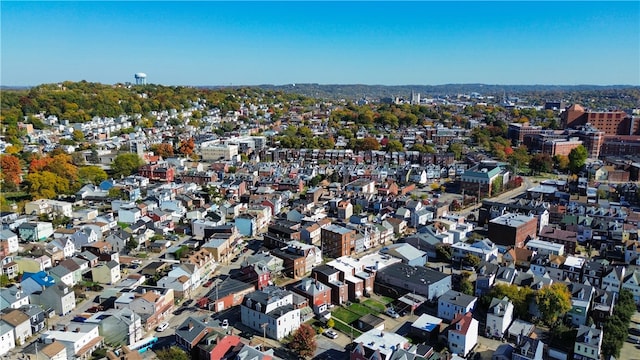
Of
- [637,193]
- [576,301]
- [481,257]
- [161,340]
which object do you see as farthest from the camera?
[637,193]

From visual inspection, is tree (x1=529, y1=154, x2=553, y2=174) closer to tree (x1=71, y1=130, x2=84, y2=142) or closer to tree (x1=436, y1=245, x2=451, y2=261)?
tree (x1=436, y1=245, x2=451, y2=261)

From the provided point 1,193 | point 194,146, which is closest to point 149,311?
point 1,193

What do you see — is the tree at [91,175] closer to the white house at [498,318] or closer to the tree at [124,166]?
the tree at [124,166]

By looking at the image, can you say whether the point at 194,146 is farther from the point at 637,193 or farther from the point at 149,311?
the point at 637,193

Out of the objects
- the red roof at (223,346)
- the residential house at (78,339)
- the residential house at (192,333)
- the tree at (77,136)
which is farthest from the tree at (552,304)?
the tree at (77,136)

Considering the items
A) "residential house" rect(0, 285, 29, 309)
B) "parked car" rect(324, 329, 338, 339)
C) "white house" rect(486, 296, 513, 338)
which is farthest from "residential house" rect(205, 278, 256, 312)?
"white house" rect(486, 296, 513, 338)

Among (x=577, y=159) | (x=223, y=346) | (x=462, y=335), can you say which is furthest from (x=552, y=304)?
(x=577, y=159)
